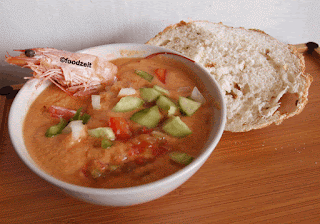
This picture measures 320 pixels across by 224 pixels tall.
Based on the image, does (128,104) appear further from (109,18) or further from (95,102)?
(109,18)

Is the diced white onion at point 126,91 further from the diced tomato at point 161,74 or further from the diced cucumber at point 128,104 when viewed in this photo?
the diced tomato at point 161,74

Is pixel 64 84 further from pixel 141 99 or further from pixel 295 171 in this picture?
pixel 295 171

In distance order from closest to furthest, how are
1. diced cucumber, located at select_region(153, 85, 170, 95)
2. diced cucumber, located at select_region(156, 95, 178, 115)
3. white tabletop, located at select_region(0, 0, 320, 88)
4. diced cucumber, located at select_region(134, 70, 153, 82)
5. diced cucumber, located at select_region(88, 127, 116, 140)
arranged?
diced cucumber, located at select_region(88, 127, 116, 140), diced cucumber, located at select_region(156, 95, 178, 115), diced cucumber, located at select_region(153, 85, 170, 95), diced cucumber, located at select_region(134, 70, 153, 82), white tabletop, located at select_region(0, 0, 320, 88)

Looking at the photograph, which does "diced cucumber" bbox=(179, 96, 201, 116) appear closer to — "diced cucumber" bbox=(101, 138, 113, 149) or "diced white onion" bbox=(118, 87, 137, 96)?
"diced white onion" bbox=(118, 87, 137, 96)

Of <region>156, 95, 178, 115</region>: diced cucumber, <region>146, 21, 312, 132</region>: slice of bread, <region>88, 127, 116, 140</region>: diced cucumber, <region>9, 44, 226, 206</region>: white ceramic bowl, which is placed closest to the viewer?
<region>9, 44, 226, 206</region>: white ceramic bowl

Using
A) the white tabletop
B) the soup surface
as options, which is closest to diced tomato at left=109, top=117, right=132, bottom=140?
the soup surface

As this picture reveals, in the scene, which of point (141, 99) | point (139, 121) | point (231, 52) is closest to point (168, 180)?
point (139, 121)
